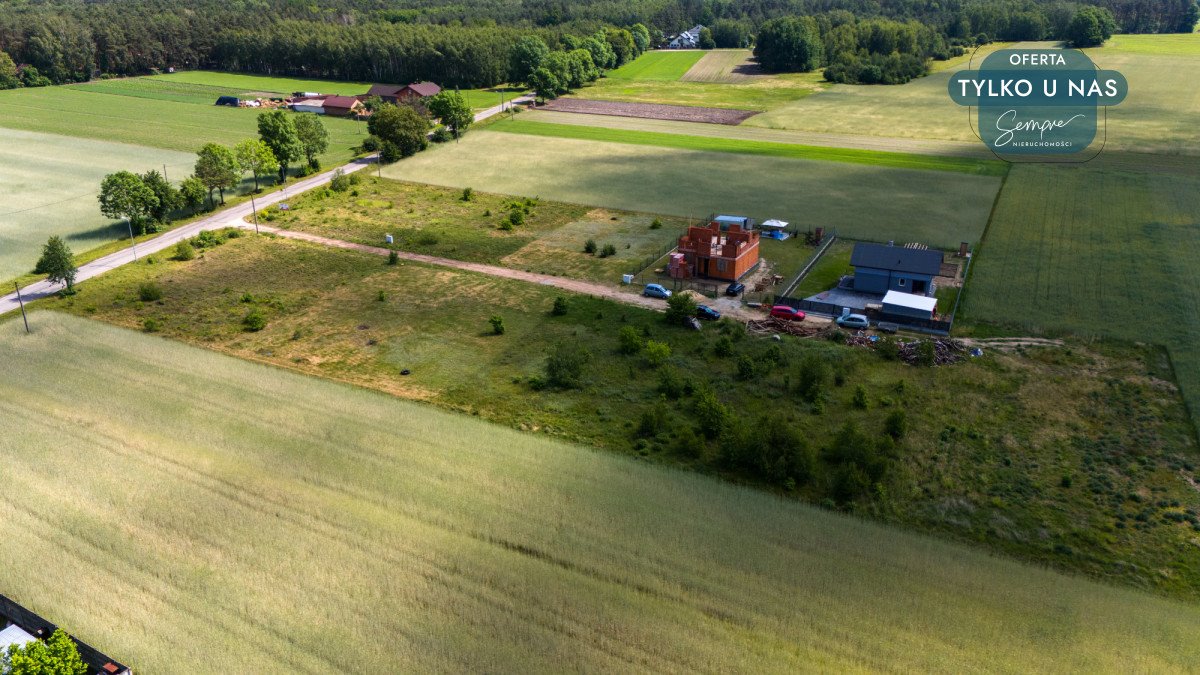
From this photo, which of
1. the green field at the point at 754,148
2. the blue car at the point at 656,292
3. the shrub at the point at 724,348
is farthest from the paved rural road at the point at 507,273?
the green field at the point at 754,148

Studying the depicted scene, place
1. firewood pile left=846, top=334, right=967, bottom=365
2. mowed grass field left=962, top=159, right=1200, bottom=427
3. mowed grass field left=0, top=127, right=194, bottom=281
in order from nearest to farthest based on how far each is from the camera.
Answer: firewood pile left=846, top=334, right=967, bottom=365 < mowed grass field left=962, top=159, right=1200, bottom=427 < mowed grass field left=0, top=127, right=194, bottom=281

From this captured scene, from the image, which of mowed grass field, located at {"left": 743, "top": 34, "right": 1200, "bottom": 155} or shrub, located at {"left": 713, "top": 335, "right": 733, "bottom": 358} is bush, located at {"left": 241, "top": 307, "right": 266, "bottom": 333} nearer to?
shrub, located at {"left": 713, "top": 335, "right": 733, "bottom": 358}

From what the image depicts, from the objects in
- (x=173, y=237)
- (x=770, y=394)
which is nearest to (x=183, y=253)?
(x=173, y=237)

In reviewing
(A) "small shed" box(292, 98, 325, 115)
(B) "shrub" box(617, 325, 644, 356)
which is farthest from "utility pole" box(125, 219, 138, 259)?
(A) "small shed" box(292, 98, 325, 115)

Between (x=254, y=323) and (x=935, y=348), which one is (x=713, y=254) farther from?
(x=254, y=323)

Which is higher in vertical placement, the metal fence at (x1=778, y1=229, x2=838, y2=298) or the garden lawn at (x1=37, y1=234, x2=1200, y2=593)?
the metal fence at (x1=778, y1=229, x2=838, y2=298)

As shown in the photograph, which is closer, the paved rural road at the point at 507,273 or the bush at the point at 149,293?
the bush at the point at 149,293

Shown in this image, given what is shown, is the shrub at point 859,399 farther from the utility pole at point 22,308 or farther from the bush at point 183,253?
the bush at point 183,253
